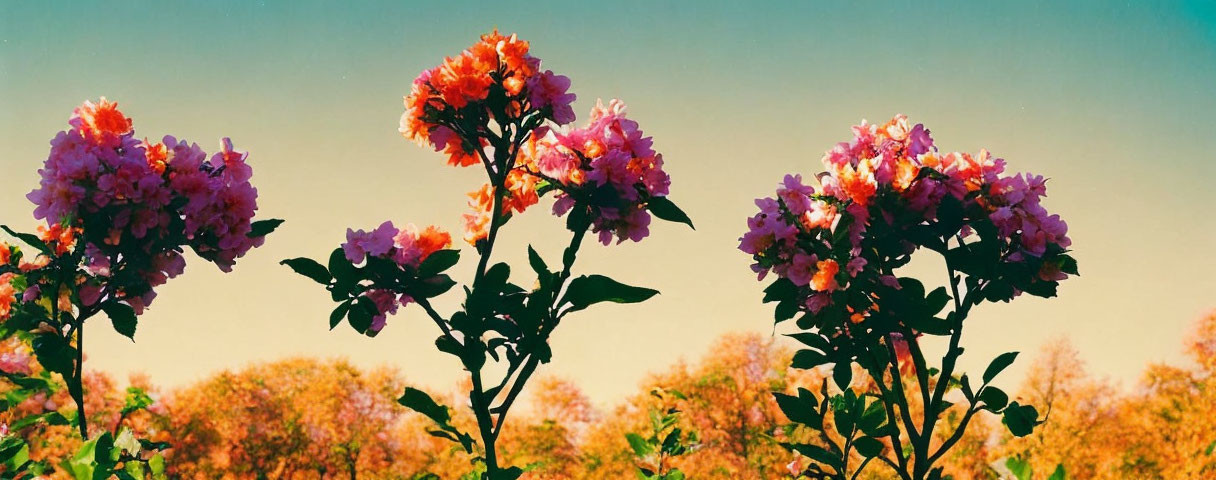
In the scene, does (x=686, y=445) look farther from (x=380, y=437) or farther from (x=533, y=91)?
(x=380, y=437)

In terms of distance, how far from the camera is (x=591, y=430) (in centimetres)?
2398

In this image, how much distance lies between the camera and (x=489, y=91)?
296cm

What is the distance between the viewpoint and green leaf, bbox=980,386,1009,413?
10.6 feet

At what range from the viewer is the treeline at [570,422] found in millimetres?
21391

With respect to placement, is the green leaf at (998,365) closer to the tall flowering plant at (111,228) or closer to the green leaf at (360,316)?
the green leaf at (360,316)

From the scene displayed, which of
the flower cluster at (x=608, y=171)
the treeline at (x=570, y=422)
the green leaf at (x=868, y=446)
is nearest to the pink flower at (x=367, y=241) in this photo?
the flower cluster at (x=608, y=171)

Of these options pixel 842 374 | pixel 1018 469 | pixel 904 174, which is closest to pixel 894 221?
pixel 904 174

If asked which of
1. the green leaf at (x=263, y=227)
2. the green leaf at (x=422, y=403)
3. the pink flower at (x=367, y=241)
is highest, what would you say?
the green leaf at (x=263, y=227)

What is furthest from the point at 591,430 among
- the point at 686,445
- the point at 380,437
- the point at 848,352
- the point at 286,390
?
the point at 848,352

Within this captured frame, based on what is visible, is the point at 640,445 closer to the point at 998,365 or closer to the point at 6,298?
the point at 998,365

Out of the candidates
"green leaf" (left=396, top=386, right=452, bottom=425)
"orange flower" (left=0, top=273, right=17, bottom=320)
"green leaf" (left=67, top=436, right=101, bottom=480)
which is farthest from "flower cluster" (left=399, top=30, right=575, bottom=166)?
"orange flower" (left=0, top=273, right=17, bottom=320)

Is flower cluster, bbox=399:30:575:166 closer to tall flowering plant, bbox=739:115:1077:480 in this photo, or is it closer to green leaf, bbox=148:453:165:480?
tall flowering plant, bbox=739:115:1077:480

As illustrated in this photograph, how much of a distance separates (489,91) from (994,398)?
228 cm

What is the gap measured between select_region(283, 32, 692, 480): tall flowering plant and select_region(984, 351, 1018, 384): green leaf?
145cm
